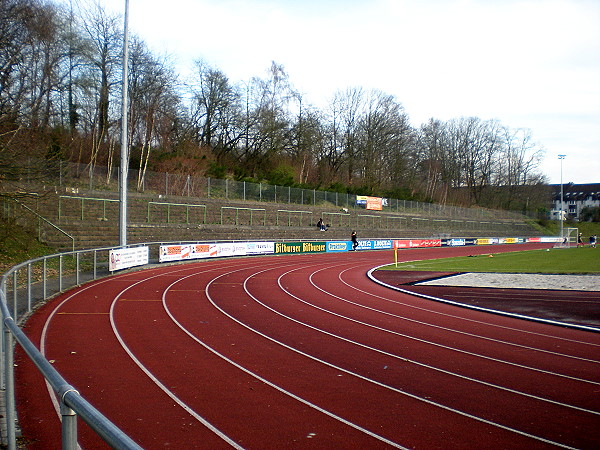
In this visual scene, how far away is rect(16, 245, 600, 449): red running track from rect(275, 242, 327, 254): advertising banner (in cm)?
1998

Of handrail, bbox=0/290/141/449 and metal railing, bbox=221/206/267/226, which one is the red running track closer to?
handrail, bbox=0/290/141/449

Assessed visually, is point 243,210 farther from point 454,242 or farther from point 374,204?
point 454,242

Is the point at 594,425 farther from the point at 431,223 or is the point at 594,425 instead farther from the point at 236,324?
the point at 431,223

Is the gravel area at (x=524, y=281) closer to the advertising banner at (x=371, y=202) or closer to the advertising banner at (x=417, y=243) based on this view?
the advertising banner at (x=417, y=243)

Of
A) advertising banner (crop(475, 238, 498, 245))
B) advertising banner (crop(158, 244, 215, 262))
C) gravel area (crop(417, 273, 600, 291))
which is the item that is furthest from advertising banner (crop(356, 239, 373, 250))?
advertising banner (crop(475, 238, 498, 245))

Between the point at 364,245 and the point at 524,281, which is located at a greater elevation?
the point at 524,281

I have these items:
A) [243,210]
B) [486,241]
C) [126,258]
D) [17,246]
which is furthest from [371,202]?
[17,246]

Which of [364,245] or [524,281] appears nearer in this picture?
[524,281]

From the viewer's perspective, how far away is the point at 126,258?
21031mm

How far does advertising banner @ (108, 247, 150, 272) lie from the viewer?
1961cm

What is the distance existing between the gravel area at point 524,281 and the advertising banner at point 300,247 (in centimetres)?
1377

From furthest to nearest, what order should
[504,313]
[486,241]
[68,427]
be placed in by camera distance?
[486,241], [504,313], [68,427]

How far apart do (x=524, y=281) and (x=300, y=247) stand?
59.8 feet

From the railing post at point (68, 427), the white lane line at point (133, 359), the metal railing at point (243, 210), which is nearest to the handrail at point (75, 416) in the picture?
the railing post at point (68, 427)
